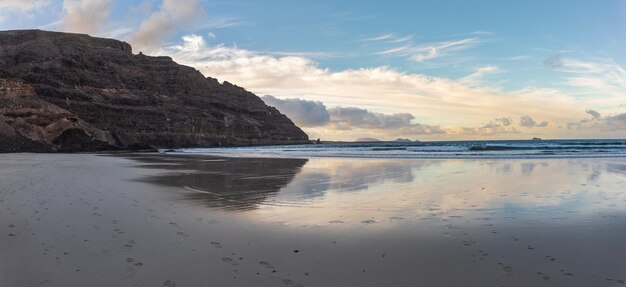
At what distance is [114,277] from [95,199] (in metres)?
6.11

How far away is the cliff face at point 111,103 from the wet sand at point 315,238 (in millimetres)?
45116

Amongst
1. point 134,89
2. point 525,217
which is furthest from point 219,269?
point 134,89

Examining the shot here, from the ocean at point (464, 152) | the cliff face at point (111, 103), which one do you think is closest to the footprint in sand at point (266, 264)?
the ocean at point (464, 152)

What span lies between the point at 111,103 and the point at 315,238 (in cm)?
10845

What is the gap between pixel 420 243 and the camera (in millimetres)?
5402

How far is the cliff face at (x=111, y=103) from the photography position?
52562 mm

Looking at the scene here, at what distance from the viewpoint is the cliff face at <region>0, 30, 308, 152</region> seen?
52562mm

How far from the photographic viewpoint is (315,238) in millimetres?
5715

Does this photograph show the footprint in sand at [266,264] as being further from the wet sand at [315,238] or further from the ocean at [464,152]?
the ocean at [464,152]

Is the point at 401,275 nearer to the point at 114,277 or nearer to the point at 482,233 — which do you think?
the point at 482,233

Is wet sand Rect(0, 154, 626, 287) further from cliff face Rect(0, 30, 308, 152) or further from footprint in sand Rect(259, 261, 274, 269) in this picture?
cliff face Rect(0, 30, 308, 152)

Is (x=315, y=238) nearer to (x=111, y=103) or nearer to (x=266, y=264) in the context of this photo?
(x=266, y=264)

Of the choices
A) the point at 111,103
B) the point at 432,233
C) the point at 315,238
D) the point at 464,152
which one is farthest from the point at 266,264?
the point at 111,103

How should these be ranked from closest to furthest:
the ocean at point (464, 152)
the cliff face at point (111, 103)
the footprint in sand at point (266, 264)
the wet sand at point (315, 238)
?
the wet sand at point (315, 238) → the footprint in sand at point (266, 264) → the ocean at point (464, 152) → the cliff face at point (111, 103)
